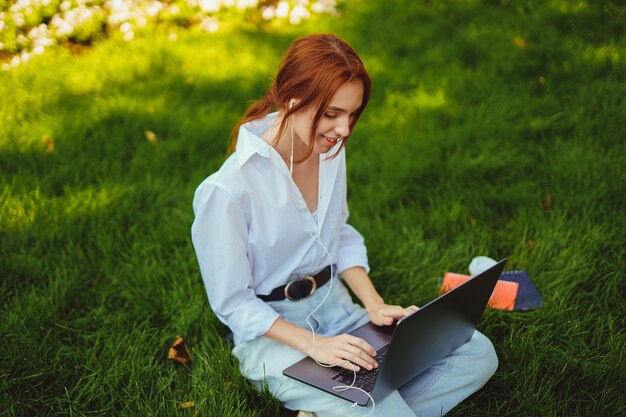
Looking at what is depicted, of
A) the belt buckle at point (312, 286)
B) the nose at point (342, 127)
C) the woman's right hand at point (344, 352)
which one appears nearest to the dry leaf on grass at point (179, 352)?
the belt buckle at point (312, 286)

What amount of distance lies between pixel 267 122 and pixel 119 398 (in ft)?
3.82

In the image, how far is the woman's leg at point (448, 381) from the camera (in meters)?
1.98

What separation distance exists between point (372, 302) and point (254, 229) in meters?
0.58

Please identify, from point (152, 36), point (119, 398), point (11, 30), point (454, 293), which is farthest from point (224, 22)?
point (454, 293)

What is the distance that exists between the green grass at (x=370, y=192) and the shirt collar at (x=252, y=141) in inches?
33.8

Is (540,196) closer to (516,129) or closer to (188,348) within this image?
(516,129)

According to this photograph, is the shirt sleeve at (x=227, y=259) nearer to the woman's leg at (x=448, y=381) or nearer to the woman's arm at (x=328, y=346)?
the woman's arm at (x=328, y=346)

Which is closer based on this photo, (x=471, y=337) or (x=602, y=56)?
(x=471, y=337)

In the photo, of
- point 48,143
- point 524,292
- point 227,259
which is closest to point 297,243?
point 227,259

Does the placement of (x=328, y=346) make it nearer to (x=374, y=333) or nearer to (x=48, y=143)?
(x=374, y=333)

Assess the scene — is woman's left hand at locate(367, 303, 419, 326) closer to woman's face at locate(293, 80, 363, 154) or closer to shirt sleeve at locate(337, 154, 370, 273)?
shirt sleeve at locate(337, 154, 370, 273)

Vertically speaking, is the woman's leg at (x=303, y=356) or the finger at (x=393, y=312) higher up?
the finger at (x=393, y=312)

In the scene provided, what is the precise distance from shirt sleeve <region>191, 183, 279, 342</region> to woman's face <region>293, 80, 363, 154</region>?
337 mm

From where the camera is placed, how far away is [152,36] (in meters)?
4.82
